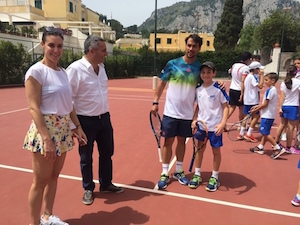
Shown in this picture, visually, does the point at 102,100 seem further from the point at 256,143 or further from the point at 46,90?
the point at 256,143

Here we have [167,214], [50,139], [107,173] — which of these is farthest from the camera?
[107,173]

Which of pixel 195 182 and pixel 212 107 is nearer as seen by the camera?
pixel 212 107

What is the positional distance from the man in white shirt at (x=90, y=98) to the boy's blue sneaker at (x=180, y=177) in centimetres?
125

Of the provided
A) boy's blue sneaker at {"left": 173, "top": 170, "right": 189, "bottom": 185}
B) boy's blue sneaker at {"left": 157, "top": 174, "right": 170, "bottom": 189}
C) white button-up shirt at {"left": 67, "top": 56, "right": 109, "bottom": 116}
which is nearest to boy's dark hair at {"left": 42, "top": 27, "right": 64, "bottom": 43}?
white button-up shirt at {"left": 67, "top": 56, "right": 109, "bottom": 116}

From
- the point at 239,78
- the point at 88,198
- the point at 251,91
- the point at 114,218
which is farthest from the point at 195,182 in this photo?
the point at 239,78

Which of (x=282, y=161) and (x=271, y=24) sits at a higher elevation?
(x=271, y=24)

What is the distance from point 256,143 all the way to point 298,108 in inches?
47.8

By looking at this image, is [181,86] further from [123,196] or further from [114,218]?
[114,218]

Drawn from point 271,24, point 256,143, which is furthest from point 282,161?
point 271,24

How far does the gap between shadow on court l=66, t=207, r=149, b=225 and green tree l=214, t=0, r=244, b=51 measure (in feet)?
163

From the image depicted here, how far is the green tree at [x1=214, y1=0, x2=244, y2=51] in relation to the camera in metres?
50.1

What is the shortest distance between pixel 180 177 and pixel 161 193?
1.57 feet

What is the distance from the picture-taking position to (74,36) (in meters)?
37.7

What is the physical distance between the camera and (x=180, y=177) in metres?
4.21
